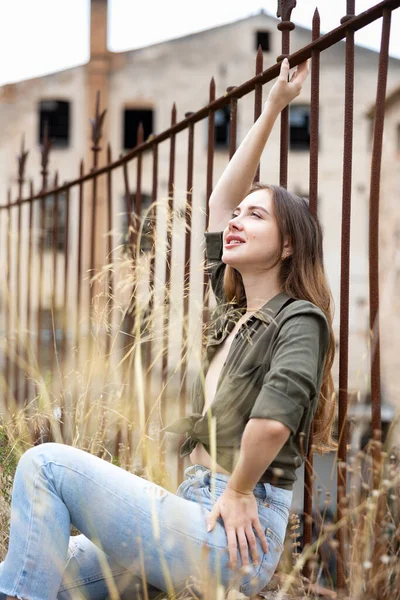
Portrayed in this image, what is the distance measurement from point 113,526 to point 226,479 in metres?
0.31

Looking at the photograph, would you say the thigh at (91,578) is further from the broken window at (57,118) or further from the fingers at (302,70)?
the broken window at (57,118)

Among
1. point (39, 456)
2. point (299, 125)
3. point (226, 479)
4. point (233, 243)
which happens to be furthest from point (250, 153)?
point (299, 125)

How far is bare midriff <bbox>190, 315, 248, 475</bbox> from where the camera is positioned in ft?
6.99

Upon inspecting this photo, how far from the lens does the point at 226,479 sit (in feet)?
6.72

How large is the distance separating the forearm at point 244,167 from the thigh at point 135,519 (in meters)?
1.01

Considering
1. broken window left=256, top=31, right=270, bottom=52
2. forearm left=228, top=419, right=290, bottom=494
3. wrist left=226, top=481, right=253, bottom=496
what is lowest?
wrist left=226, top=481, right=253, bottom=496

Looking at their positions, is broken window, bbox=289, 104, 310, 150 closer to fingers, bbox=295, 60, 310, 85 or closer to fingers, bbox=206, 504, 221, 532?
fingers, bbox=295, 60, 310, 85

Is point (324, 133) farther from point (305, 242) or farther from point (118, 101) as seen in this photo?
point (305, 242)

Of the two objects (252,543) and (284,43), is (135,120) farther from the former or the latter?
(252,543)

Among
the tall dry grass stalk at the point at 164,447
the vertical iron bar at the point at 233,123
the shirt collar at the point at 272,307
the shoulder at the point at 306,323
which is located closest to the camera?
the tall dry grass stalk at the point at 164,447

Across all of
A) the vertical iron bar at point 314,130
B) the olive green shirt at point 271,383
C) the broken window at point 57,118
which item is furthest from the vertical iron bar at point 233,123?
the broken window at point 57,118

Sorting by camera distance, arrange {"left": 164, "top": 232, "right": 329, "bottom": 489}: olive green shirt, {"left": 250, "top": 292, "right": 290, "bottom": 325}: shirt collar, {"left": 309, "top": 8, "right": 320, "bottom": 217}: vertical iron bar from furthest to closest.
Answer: {"left": 309, "top": 8, "right": 320, "bottom": 217}: vertical iron bar < {"left": 250, "top": 292, "right": 290, "bottom": 325}: shirt collar < {"left": 164, "top": 232, "right": 329, "bottom": 489}: olive green shirt

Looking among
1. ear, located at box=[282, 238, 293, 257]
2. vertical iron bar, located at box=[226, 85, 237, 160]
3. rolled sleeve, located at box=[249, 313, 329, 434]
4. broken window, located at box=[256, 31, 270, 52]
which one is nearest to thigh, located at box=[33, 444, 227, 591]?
rolled sleeve, located at box=[249, 313, 329, 434]

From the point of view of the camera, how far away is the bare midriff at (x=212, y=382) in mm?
2131
